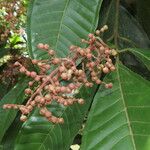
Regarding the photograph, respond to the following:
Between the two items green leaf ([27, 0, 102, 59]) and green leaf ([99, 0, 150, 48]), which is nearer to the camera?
green leaf ([27, 0, 102, 59])

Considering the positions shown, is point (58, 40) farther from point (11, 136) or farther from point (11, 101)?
point (11, 136)

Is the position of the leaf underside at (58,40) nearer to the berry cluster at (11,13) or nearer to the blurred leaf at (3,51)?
the berry cluster at (11,13)

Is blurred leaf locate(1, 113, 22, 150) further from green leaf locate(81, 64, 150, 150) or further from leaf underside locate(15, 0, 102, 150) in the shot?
green leaf locate(81, 64, 150, 150)

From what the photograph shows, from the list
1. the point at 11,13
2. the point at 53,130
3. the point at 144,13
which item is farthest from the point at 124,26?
the point at 53,130

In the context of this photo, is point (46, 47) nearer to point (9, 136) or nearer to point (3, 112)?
point (3, 112)

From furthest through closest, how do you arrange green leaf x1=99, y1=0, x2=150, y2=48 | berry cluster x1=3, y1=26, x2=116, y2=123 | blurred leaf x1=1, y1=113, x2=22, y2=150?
green leaf x1=99, y1=0, x2=150, y2=48 < blurred leaf x1=1, y1=113, x2=22, y2=150 < berry cluster x1=3, y1=26, x2=116, y2=123

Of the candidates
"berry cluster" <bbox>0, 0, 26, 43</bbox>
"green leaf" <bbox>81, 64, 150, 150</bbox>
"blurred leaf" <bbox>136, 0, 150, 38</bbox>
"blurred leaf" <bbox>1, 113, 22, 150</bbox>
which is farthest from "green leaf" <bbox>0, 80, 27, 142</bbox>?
"blurred leaf" <bbox>136, 0, 150, 38</bbox>
